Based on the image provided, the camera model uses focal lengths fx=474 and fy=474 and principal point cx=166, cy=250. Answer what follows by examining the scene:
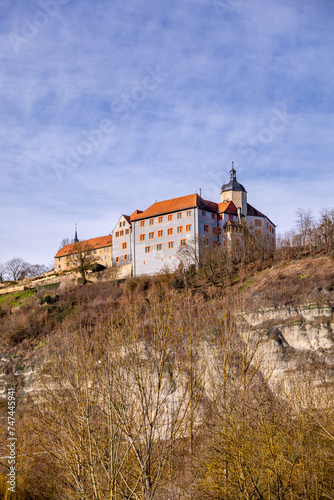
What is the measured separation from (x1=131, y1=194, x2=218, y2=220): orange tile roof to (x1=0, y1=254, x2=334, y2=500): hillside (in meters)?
13.7

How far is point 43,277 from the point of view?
3551 inches

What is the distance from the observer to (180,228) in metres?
71.9

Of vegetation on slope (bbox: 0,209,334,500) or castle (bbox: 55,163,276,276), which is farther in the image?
castle (bbox: 55,163,276,276)

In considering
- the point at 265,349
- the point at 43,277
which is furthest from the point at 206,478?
the point at 43,277

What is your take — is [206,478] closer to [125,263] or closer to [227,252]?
[227,252]

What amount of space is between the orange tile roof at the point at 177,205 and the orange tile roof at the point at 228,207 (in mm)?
809

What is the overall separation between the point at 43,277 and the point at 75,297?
75.1 ft

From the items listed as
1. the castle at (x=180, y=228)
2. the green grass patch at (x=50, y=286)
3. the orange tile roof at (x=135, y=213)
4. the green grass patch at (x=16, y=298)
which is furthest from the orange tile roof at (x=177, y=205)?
the green grass patch at (x=16, y=298)

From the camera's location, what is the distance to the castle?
70500 mm

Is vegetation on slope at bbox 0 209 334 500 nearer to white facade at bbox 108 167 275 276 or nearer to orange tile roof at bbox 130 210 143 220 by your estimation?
white facade at bbox 108 167 275 276

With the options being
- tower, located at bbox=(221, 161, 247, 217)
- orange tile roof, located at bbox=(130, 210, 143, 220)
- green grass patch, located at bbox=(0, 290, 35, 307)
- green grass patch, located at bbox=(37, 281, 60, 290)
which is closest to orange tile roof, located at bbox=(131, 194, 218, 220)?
orange tile roof, located at bbox=(130, 210, 143, 220)

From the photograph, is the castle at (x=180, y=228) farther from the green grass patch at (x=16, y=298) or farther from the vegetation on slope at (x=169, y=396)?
the green grass patch at (x=16, y=298)

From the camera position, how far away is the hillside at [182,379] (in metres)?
16.5

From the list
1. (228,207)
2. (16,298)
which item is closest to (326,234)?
(228,207)
